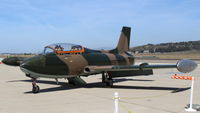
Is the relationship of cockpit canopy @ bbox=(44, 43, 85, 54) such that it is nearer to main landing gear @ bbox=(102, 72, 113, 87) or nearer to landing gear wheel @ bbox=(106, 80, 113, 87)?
main landing gear @ bbox=(102, 72, 113, 87)

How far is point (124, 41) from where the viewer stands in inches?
739

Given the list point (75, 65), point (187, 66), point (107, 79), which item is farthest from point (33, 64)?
point (187, 66)

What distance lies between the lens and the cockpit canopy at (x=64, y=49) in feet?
43.5

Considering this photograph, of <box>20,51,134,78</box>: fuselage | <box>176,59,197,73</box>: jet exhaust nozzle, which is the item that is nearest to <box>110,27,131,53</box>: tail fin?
<box>20,51,134,78</box>: fuselage

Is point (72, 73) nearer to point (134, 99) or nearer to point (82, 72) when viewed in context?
point (82, 72)

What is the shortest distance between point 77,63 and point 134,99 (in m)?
4.64

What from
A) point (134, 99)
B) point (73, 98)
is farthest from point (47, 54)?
point (134, 99)

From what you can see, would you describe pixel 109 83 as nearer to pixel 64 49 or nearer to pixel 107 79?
pixel 107 79

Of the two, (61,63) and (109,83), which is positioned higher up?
(61,63)

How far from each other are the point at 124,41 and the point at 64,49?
6.31 metres

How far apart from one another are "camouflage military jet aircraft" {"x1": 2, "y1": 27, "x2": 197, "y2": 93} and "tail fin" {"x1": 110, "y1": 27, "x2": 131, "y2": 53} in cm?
128

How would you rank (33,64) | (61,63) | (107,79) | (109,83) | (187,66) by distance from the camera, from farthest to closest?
(107,79), (109,83), (61,63), (33,64), (187,66)

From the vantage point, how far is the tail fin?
60.6 ft

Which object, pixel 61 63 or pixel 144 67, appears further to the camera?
pixel 61 63
